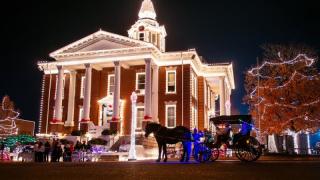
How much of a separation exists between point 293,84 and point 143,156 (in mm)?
17073

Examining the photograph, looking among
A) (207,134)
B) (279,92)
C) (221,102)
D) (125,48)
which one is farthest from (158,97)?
(207,134)

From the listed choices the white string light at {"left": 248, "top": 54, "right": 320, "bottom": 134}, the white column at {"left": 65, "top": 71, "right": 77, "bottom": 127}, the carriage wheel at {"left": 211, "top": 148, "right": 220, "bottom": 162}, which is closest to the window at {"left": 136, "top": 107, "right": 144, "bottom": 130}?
the white column at {"left": 65, "top": 71, "right": 77, "bottom": 127}

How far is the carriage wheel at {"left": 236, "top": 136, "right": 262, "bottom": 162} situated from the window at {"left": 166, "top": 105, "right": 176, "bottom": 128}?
89.5ft

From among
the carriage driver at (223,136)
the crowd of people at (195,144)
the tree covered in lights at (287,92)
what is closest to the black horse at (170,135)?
the crowd of people at (195,144)

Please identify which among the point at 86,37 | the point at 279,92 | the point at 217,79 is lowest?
the point at 279,92

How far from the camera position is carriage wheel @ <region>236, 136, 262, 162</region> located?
57.2 feet

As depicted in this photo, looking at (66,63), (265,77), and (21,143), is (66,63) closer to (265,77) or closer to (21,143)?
(21,143)

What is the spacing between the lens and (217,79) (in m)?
51.6

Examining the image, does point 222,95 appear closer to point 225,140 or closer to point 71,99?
point 71,99

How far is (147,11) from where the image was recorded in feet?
185

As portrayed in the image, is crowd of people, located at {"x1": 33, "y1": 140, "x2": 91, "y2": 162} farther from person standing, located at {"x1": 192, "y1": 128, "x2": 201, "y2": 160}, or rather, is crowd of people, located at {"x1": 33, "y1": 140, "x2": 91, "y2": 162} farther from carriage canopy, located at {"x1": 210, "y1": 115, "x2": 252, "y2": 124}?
carriage canopy, located at {"x1": 210, "y1": 115, "x2": 252, "y2": 124}

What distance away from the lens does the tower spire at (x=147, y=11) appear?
185 feet

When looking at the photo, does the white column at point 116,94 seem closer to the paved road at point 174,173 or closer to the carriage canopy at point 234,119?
the carriage canopy at point 234,119

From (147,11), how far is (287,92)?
81.4 feet
